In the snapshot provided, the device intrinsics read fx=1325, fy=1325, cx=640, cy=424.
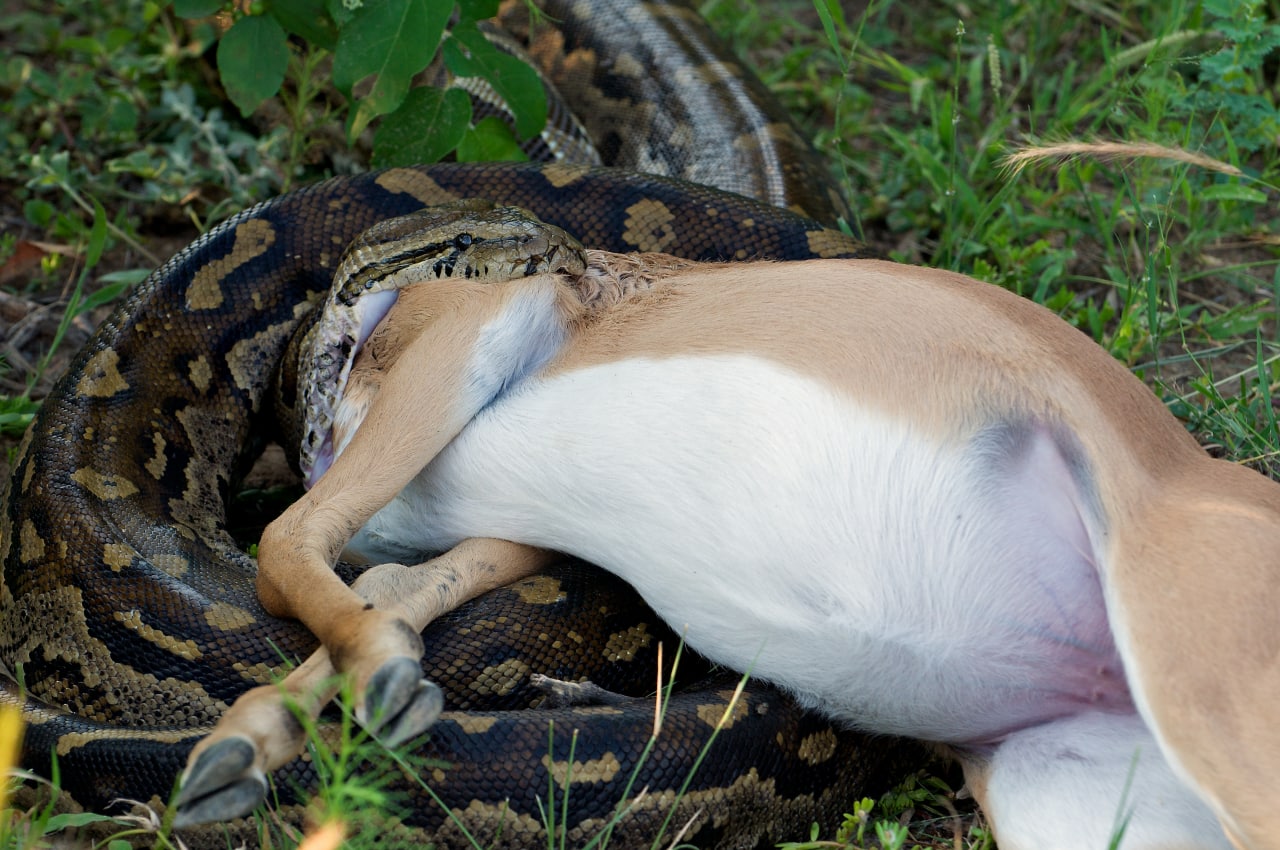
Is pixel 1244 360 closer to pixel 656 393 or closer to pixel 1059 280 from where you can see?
pixel 1059 280

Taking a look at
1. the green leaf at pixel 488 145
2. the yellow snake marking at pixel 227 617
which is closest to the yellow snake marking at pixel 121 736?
the yellow snake marking at pixel 227 617

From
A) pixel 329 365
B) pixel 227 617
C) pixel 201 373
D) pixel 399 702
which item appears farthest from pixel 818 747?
pixel 201 373

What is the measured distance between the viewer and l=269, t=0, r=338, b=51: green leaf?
5.07m

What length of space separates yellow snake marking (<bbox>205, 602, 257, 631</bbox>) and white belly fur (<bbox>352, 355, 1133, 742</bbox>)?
35.7 inches

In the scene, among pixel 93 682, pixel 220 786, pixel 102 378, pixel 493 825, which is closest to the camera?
pixel 220 786

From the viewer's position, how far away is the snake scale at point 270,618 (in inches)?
131

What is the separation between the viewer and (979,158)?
20.4 ft

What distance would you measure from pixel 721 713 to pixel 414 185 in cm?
259

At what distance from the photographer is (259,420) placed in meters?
5.12

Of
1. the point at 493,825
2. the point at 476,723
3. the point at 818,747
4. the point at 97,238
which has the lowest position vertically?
the point at 818,747

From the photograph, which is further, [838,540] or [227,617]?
[227,617]

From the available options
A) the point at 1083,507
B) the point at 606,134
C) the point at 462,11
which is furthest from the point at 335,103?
the point at 1083,507

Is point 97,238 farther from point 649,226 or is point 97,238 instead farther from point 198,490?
point 649,226

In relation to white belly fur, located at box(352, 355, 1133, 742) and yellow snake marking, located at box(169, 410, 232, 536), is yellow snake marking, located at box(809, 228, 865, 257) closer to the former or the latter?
white belly fur, located at box(352, 355, 1133, 742)
